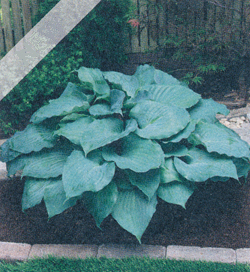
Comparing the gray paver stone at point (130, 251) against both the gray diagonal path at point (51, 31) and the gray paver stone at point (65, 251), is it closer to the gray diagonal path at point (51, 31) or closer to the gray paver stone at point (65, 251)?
the gray paver stone at point (65, 251)

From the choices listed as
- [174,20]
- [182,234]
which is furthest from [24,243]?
[174,20]

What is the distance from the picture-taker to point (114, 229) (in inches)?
88.3

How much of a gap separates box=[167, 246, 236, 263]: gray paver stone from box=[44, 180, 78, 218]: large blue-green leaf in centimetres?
65

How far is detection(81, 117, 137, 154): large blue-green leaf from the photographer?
1.95 m

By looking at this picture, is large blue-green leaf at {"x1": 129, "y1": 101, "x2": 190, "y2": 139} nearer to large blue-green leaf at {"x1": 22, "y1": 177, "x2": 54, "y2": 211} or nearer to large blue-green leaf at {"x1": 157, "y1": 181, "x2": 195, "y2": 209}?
large blue-green leaf at {"x1": 157, "y1": 181, "x2": 195, "y2": 209}

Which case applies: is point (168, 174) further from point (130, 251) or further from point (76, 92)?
point (76, 92)

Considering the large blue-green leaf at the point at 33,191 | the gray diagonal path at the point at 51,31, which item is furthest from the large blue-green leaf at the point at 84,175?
the gray diagonal path at the point at 51,31

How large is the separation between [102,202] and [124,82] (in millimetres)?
927

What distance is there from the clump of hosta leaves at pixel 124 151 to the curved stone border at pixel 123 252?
254 mm

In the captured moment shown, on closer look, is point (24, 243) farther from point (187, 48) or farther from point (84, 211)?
point (187, 48)

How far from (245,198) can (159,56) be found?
308 centimetres

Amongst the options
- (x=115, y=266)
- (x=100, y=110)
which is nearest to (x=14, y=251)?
(x=115, y=266)

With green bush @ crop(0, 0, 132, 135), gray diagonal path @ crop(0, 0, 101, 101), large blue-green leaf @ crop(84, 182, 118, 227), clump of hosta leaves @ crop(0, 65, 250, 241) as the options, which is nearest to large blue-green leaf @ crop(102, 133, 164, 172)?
clump of hosta leaves @ crop(0, 65, 250, 241)

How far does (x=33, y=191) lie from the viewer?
83.7 inches
